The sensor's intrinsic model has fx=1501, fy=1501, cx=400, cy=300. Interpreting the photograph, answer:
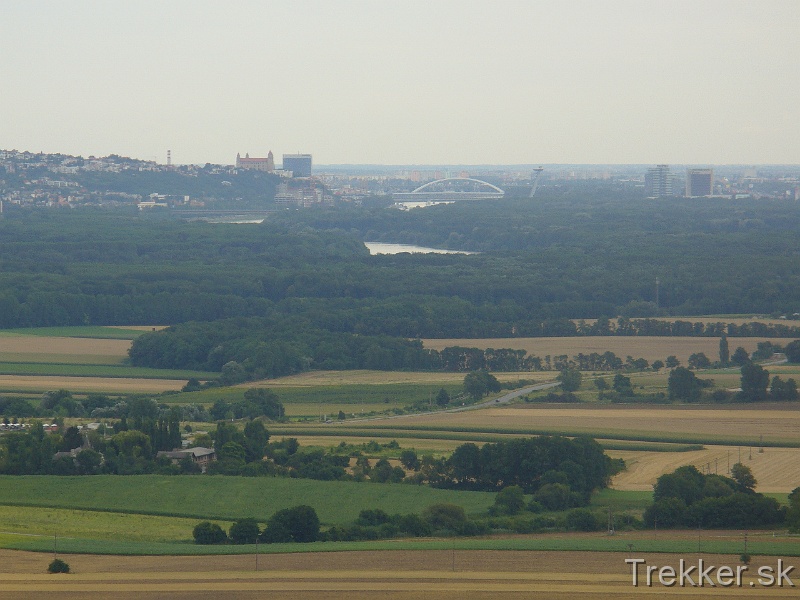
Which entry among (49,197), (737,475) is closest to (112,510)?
(737,475)

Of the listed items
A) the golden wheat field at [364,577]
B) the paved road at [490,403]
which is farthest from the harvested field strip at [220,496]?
the paved road at [490,403]

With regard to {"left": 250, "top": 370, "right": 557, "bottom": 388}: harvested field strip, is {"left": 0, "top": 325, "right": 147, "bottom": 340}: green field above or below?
below

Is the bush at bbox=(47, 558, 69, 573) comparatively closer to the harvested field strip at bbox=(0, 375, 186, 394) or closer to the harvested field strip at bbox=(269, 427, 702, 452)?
the harvested field strip at bbox=(269, 427, 702, 452)

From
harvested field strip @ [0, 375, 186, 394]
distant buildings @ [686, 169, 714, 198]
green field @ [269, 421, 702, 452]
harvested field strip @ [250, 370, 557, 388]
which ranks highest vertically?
distant buildings @ [686, 169, 714, 198]

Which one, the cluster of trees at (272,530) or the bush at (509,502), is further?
the bush at (509,502)

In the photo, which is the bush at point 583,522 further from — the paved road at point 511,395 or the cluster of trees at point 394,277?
the cluster of trees at point 394,277

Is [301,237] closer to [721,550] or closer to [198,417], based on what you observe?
[198,417]

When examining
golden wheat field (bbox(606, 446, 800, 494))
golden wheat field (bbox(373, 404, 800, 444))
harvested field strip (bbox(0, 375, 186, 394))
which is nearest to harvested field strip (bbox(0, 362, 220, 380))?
harvested field strip (bbox(0, 375, 186, 394))
